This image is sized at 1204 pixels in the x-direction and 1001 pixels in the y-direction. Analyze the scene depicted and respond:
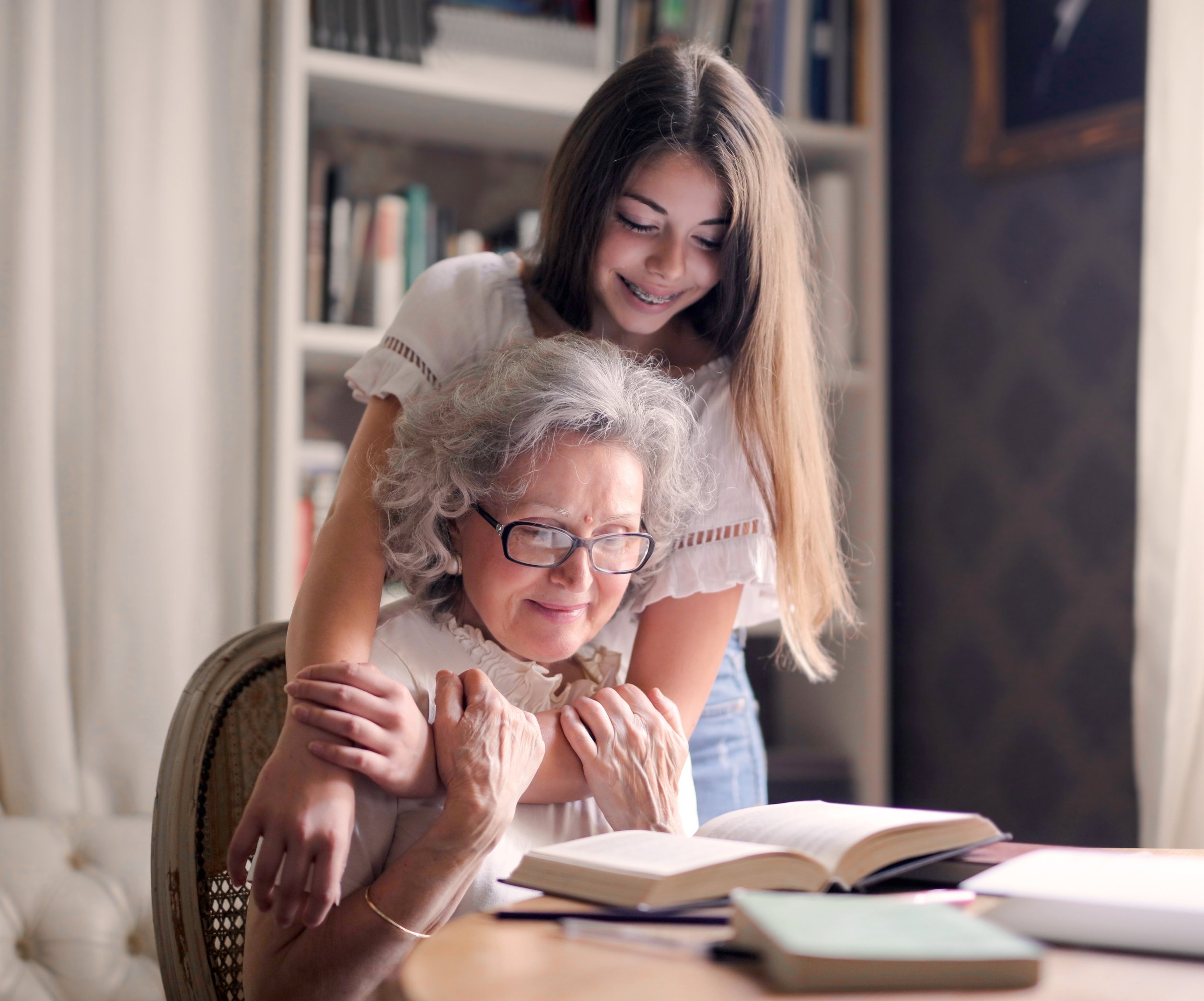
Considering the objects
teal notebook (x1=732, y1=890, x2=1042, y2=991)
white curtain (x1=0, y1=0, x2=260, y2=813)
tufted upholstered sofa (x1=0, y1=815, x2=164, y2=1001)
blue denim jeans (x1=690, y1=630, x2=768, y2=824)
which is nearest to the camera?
teal notebook (x1=732, y1=890, x2=1042, y2=991)

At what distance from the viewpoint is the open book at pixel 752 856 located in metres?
0.80

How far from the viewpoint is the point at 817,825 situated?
0.93 meters

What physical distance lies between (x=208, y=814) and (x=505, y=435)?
0.54 metres

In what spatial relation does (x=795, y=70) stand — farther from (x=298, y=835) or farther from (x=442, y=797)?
(x=298, y=835)

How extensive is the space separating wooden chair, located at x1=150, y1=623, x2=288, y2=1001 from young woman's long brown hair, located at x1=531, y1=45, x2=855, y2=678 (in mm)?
597

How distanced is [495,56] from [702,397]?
1370 mm

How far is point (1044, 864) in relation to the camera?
87cm

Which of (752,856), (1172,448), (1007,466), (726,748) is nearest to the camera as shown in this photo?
(752,856)

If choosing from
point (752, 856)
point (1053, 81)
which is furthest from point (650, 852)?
point (1053, 81)

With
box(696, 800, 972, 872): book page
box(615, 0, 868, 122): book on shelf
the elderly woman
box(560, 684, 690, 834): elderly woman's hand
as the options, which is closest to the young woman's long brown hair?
the elderly woman

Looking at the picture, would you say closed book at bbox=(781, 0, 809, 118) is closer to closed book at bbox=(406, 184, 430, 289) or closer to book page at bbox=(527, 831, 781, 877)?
closed book at bbox=(406, 184, 430, 289)

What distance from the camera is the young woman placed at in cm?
131

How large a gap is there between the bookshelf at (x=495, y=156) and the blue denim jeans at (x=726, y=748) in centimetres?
60

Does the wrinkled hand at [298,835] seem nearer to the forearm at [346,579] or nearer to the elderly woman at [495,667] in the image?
the elderly woman at [495,667]
